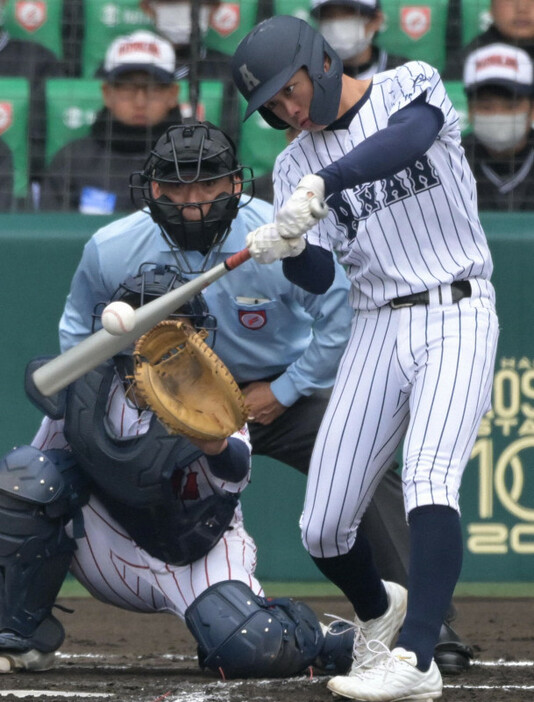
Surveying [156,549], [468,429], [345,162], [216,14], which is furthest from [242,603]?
[216,14]

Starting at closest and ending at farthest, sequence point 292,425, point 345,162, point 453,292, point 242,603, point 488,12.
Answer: point 345,162 < point 453,292 < point 242,603 < point 292,425 < point 488,12

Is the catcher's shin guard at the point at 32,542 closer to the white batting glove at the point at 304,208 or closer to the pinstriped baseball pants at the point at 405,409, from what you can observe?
the pinstriped baseball pants at the point at 405,409

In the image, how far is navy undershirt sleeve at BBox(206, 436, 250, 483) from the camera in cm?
305

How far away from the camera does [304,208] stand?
2727 mm

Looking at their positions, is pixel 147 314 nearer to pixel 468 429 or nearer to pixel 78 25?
pixel 468 429

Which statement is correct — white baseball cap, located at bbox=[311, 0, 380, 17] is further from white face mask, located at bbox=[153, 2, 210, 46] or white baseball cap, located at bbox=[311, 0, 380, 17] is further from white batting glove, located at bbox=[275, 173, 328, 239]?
→ white batting glove, located at bbox=[275, 173, 328, 239]

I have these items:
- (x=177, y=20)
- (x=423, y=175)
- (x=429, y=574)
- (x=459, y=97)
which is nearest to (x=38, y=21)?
(x=177, y=20)

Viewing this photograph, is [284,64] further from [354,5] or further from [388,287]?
[354,5]

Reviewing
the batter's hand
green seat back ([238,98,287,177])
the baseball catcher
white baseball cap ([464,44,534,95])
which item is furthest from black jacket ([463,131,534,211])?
the baseball catcher

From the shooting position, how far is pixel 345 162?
277cm

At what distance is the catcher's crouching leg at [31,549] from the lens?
10.6 feet

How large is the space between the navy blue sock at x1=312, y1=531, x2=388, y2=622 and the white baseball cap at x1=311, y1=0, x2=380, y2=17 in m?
2.50

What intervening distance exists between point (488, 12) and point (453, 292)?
2.49 meters

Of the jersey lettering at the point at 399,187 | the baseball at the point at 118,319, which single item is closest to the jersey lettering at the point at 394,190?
the jersey lettering at the point at 399,187
